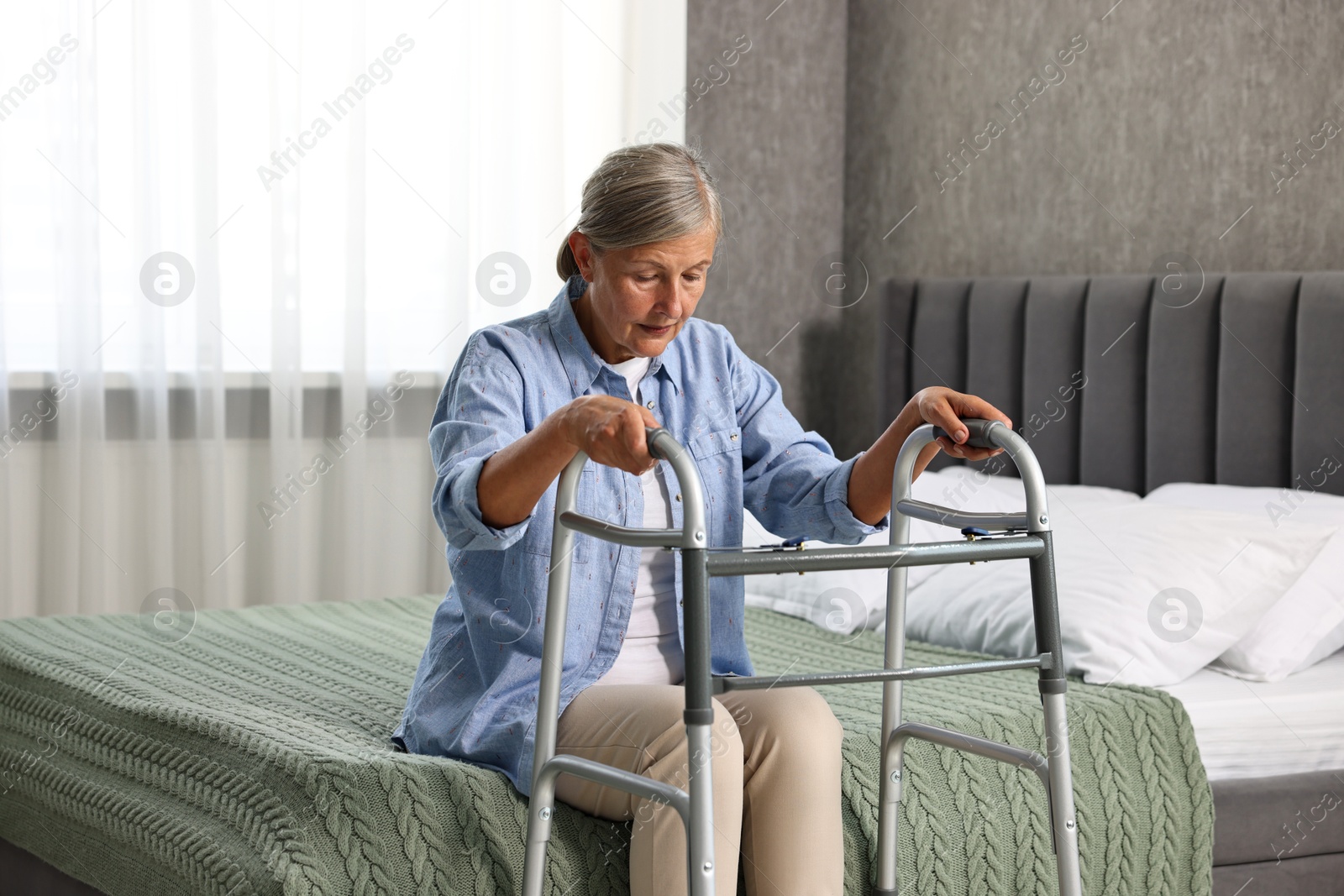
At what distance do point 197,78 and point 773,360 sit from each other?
5.63ft

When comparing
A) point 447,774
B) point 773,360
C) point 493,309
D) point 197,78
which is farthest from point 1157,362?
point 197,78

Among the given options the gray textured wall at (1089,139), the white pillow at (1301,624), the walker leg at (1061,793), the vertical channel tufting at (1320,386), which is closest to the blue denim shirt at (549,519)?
the walker leg at (1061,793)

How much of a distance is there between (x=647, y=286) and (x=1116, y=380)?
1745 millimetres

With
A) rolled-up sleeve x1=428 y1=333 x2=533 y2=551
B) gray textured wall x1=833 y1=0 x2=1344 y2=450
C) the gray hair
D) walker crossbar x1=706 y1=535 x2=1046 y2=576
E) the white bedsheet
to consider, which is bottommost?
the white bedsheet

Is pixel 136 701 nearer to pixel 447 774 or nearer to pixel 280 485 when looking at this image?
pixel 447 774

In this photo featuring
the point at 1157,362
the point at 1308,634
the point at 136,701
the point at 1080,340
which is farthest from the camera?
the point at 1080,340

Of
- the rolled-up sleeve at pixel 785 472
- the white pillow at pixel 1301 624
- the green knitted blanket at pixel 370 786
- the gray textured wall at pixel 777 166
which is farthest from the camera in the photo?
the gray textured wall at pixel 777 166

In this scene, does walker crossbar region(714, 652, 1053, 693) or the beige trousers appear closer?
walker crossbar region(714, 652, 1053, 693)

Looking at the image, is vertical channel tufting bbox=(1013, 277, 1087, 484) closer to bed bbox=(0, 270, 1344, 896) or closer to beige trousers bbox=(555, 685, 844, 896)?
bed bbox=(0, 270, 1344, 896)

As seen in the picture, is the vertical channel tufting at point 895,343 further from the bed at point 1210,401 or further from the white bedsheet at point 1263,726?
the white bedsheet at point 1263,726

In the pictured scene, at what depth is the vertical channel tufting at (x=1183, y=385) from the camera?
2.87 m

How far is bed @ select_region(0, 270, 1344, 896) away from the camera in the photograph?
5.08 ft

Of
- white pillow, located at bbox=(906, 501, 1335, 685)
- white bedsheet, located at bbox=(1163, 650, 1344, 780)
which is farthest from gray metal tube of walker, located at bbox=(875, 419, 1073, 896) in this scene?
white bedsheet, located at bbox=(1163, 650, 1344, 780)

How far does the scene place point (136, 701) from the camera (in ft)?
6.44
